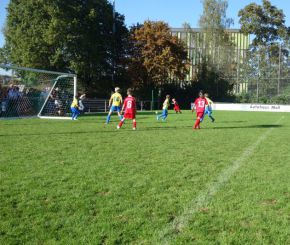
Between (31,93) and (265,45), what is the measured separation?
36.3 m

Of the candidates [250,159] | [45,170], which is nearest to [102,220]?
[45,170]

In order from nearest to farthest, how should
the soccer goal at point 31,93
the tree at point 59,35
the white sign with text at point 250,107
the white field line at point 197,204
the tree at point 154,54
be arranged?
the white field line at point 197,204
the soccer goal at point 31,93
the tree at point 59,35
the white sign with text at point 250,107
the tree at point 154,54

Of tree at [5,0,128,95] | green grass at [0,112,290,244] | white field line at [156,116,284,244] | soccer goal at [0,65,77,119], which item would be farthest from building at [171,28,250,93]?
white field line at [156,116,284,244]

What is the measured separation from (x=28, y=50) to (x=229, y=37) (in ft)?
99.5

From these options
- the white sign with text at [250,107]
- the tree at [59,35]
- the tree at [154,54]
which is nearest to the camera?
the tree at [59,35]

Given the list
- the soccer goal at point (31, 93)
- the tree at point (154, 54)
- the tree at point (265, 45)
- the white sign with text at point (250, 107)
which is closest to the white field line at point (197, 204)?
the soccer goal at point (31, 93)

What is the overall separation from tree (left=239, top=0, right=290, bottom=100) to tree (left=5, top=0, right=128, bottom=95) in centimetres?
1700

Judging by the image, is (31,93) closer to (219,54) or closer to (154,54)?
(154,54)

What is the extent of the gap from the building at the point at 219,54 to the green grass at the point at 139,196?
36.1 metres

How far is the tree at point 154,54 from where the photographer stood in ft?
133

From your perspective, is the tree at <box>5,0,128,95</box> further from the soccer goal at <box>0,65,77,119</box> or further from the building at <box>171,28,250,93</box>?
the building at <box>171,28,250,93</box>

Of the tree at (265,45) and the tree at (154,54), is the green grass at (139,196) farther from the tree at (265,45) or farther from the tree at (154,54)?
the tree at (265,45)

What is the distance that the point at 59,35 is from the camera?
33938 mm

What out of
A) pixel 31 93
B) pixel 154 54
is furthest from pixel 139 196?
pixel 154 54
